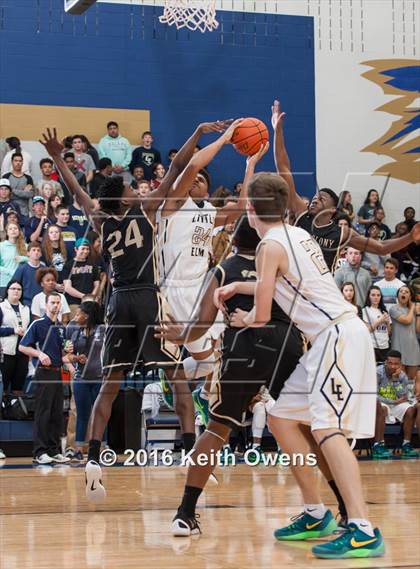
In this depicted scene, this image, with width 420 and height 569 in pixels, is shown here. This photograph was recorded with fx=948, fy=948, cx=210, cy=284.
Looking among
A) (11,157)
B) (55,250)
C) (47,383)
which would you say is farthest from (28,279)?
(11,157)

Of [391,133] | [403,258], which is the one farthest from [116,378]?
[391,133]

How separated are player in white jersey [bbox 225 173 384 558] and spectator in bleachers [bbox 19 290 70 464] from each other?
18.8 ft

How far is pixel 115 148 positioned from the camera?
16438 millimetres

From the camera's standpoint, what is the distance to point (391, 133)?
1880 centimetres

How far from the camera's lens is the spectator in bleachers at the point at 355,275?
42.2 ft

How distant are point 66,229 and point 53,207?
0.74 meters

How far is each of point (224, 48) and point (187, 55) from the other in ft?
2.44

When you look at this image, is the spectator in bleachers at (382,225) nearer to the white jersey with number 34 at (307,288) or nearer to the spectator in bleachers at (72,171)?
the spectator in bleachers at (72,171)

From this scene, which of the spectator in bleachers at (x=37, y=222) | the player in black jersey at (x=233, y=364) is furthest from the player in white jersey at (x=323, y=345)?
the spectator in bleachers at (x=37, y=222)

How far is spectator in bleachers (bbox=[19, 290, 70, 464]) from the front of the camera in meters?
10.1

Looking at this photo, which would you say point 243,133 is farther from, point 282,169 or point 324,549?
point 324,549

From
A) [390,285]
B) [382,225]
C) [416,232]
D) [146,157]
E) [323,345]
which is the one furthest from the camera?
[382,225]

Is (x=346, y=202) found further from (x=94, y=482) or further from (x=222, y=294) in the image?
(x=222, y=294)

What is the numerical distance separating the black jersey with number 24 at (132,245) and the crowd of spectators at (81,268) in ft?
6.88
